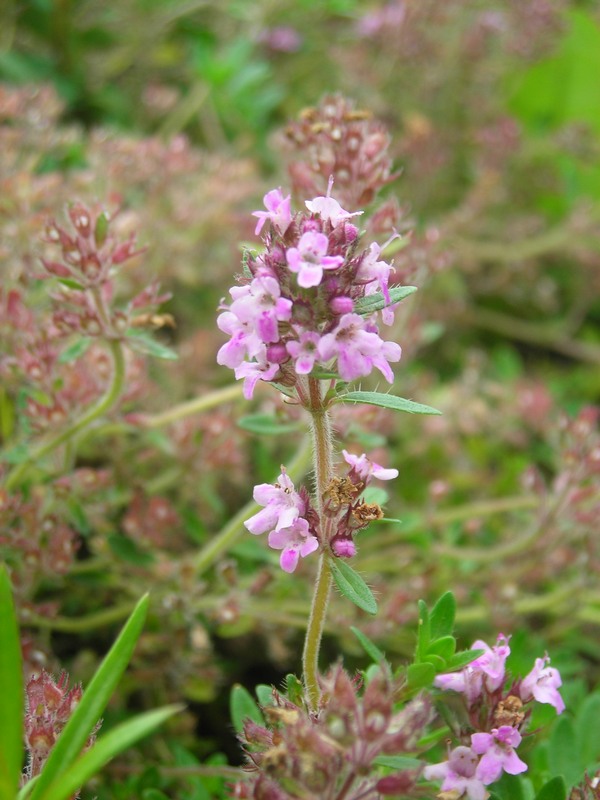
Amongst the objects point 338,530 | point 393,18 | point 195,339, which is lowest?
point 195,339

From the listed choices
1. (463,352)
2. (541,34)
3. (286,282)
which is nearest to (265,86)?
(541,34)

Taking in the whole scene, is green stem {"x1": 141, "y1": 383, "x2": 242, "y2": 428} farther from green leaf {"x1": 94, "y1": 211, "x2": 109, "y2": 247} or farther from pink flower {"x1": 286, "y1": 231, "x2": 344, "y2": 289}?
pink flower {"x1": 286, "y1": 231, "x2": 344, "y2": 289}

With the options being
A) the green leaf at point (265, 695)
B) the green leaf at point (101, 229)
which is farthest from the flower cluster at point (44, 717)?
the green leaf at point (101, 229)

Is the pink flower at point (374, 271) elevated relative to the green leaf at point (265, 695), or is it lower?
elevated

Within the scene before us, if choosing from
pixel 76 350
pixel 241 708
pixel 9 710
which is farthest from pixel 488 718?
pixel 76 350

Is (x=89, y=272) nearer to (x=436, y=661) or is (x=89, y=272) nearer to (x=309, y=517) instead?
(x=309, y=517)

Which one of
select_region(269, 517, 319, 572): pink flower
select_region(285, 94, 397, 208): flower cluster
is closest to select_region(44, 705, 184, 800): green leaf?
select_region(269, 517, 319, 572): pink flower

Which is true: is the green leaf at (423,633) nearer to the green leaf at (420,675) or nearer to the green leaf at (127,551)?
the green leaf at (420,675)

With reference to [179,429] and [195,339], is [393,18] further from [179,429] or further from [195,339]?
[179,429]
